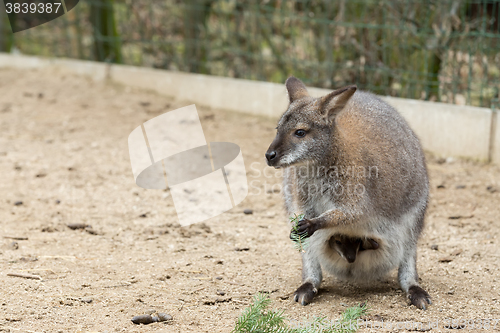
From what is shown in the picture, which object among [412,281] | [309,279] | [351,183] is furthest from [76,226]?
[412,281]

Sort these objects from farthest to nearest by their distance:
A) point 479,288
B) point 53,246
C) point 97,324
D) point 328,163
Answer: point 53,246
point 479,288
point 328,163
point 97,324

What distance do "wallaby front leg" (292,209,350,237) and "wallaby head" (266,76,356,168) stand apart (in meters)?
0.30

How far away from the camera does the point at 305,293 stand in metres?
3.39

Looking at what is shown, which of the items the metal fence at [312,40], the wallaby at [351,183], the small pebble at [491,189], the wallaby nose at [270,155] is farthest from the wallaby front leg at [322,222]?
the metal fence at [312,40]

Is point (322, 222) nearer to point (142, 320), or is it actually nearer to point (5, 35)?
point (142, 320)

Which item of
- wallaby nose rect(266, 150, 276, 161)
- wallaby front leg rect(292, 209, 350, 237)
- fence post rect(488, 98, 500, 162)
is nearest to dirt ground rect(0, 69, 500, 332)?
fence post rect(488, 98, 500, 162)

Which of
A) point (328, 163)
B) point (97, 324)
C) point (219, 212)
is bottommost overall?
point (219, 212)

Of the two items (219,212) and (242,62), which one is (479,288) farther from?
(242,62)

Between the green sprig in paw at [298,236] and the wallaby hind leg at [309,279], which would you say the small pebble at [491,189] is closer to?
the wallaby hind leg at [309,279]

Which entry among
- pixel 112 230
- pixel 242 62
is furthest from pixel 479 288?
pixel 242 62

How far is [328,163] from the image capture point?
3.22 metres

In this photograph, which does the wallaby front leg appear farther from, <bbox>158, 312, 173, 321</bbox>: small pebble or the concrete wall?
the concrete wall

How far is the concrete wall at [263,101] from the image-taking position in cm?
540

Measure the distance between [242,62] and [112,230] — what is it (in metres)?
3.50
